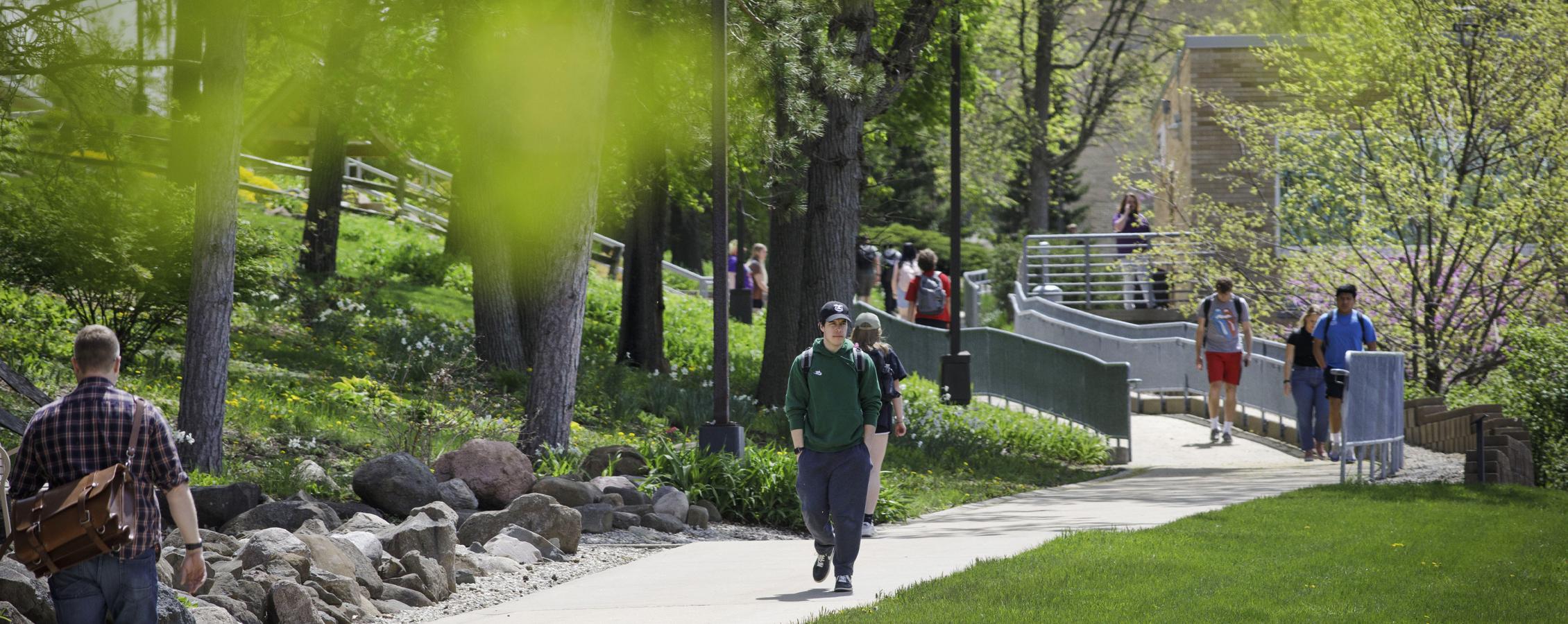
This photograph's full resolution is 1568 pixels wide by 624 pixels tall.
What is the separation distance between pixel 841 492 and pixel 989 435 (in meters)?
9.62

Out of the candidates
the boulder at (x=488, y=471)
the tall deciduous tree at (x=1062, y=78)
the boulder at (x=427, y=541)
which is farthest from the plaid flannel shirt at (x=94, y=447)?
the tall deciduous tree at (x=1062, y=78)

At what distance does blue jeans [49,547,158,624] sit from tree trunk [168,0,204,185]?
7.35m

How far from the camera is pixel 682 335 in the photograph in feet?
76.2

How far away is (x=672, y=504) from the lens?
1078 centimetres

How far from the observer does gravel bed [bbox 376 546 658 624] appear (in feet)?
25.5

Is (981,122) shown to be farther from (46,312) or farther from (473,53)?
(46,312)

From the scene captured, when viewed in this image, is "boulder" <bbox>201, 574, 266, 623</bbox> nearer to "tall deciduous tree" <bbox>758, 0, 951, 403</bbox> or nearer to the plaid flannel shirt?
the plaid flannel shirt

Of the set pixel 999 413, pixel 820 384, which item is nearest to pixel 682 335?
pixel 999 413

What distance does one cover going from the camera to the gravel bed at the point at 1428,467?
13109 mm

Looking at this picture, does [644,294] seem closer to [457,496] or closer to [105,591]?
[457,496]

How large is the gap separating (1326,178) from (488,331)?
1016cm

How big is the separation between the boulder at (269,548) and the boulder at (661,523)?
3126 millimetres

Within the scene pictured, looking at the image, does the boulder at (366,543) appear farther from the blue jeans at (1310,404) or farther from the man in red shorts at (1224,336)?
the man in red shorts at (1224,336)

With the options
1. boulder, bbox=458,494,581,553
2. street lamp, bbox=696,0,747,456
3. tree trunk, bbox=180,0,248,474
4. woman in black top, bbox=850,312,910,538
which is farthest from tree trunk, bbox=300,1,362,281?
woman in black top, bbox=850,312,910,538
